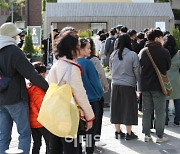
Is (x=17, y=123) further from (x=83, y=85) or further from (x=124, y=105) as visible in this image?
(x=124, y=105)

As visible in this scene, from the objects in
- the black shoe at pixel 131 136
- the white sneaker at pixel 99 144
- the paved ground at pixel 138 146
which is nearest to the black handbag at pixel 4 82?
the paved ground at pixel 138 146

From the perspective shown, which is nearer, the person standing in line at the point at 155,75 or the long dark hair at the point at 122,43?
the person standing in line at the point at 155,75

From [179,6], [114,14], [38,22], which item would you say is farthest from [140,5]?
[38,22]

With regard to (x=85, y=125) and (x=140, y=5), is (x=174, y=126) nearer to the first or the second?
(x=85, y=125)

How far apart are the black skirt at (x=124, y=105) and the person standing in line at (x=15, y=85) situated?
7.65ft

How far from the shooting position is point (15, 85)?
5.00m

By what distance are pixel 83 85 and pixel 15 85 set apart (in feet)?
2.99

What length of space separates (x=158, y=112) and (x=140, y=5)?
78.0 ft

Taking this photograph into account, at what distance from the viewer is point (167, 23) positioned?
28797mm

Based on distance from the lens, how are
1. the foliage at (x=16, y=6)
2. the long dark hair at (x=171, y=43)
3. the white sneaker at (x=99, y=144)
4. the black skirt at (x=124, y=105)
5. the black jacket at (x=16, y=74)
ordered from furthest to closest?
the foliage at (x=16, y=6), the long dark hair at (x=171, y=43), the black skirt at (x=124, y=105), the white sneaker at (x=99, y=144), the black jacket at (x=16, y=74)

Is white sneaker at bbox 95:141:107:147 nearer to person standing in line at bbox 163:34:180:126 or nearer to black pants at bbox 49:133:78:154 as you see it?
person standing in line at bbox 163:34:180:126

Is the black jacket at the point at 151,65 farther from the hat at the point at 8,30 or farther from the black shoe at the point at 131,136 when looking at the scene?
the hat at the point at 8,30

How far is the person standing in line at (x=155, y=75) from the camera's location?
6.77 meters

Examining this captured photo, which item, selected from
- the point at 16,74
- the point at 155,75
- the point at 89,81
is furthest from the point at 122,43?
the point at 16,74
